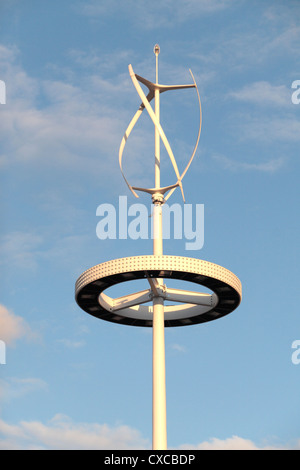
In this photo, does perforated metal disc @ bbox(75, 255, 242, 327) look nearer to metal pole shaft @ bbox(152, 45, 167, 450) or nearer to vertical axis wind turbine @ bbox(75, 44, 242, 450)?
vertical axis wind turbine @ bbox(75, 44, 242, 450)

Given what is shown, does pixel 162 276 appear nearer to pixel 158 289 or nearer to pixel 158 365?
pixel 158 289

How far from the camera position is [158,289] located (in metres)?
75.5

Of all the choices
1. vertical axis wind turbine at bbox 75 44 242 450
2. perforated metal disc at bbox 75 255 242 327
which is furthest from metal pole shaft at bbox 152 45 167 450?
perforated metal disc at bbox 75 255 242 327

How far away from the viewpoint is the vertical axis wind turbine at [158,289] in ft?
226

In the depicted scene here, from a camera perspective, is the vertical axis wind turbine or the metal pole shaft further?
the metal pole shaft

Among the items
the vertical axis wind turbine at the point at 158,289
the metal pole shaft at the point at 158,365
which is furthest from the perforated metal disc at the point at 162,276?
the metal pole shaft at the point at 158,365

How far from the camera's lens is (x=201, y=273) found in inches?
2702

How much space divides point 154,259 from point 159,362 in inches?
440

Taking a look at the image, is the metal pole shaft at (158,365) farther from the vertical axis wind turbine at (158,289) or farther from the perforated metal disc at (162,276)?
the perforated metal disc at (162,276)

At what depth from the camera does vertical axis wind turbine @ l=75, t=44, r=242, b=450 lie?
6894 centimetres

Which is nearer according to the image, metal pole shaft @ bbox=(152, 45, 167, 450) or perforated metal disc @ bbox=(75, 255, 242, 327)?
perforated metal disc @ bbox=(75, 255, 242, 327)

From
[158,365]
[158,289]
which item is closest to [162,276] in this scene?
[158,289]
